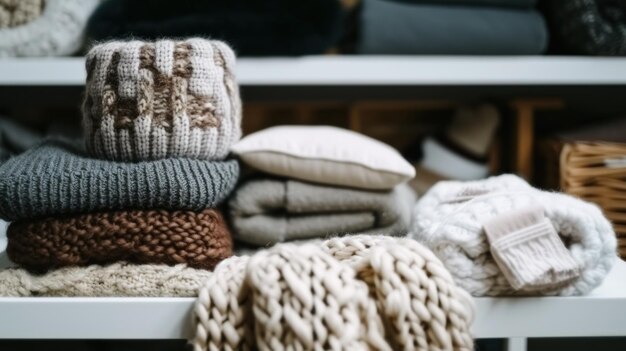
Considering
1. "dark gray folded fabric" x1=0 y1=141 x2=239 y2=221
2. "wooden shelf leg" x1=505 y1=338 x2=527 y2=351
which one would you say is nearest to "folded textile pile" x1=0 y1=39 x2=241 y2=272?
"dark gray folded fabric" x1=0 y1=141 x2=239 y2=221

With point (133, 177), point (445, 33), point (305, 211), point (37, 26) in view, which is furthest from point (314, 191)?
point (37, 26)

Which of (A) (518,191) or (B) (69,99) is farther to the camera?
(B) (69,99)

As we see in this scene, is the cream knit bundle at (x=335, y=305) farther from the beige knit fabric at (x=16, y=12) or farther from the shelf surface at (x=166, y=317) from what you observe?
the beige knit fabric at (x=16, y=12)

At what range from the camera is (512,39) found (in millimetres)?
800

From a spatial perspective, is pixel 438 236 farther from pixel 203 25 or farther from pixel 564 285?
pixel 203 25

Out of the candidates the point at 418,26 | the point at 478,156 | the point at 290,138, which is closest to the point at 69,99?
the point at 290,138

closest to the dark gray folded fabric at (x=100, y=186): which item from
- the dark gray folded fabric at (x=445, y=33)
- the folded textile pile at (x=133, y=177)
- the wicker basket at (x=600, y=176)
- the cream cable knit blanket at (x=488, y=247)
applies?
the folded textile pile at (x=133, y=177)

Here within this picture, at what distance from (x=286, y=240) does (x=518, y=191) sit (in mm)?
289

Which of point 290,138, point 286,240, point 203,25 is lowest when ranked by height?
point 286,240

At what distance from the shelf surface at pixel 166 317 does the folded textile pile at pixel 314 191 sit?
18cm

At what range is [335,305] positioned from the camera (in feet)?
1.40

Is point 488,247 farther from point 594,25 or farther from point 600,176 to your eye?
point 594,25

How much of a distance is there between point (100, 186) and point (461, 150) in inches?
25.4

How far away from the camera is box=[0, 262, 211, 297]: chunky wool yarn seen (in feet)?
Result: 1.76
